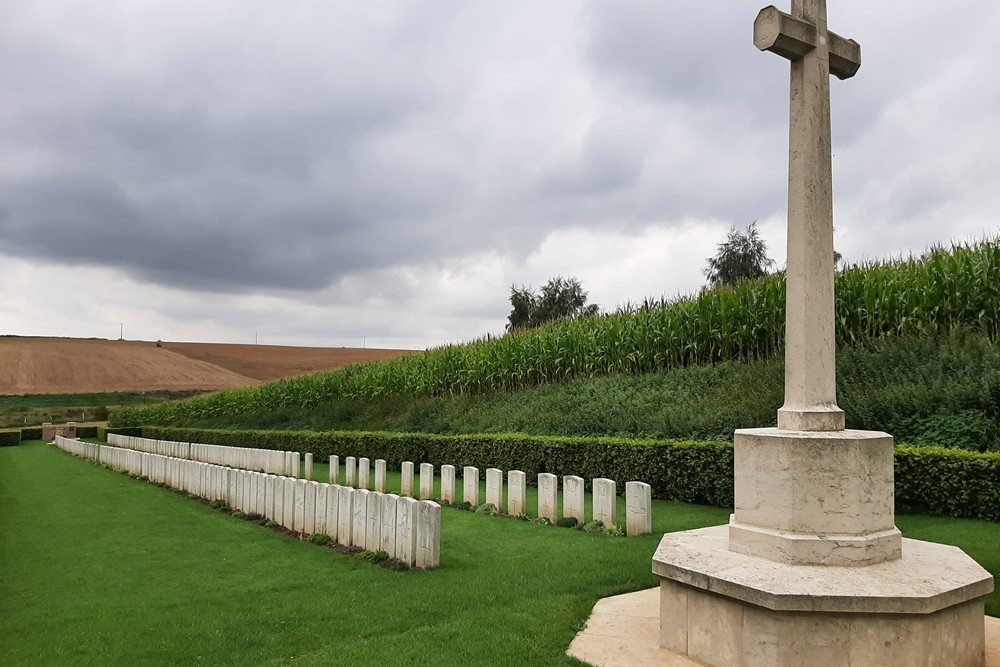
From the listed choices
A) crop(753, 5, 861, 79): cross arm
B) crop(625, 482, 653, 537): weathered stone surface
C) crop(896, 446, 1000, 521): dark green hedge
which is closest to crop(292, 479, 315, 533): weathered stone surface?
crop(625, 482, 653, 537): weathered stone surface

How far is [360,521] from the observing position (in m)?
7.24

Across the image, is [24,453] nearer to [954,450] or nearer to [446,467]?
[446,467]

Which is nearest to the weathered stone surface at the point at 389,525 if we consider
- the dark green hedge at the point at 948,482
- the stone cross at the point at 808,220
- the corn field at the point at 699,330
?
the stone cross at the point at 808,220

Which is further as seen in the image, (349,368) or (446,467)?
(349,368)

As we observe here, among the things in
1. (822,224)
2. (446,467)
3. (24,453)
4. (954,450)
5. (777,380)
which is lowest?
(24,453)

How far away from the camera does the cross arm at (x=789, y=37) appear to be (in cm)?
432

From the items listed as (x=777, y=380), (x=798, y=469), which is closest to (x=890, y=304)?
(x=777, y=380)

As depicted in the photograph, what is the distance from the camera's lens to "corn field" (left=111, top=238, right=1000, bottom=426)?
10586mm

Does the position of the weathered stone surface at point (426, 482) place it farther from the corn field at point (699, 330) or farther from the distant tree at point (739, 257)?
the distant tree at point (739, 257)

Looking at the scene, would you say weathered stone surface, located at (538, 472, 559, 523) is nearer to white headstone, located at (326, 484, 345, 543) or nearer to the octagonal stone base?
white headstone, located at (326, 484, 345, 543)

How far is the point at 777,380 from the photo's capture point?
11.5m

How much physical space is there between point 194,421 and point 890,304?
1232 inches

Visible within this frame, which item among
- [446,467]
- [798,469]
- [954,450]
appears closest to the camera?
[798,469]

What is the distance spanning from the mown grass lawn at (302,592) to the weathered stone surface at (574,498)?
0.42 meters
